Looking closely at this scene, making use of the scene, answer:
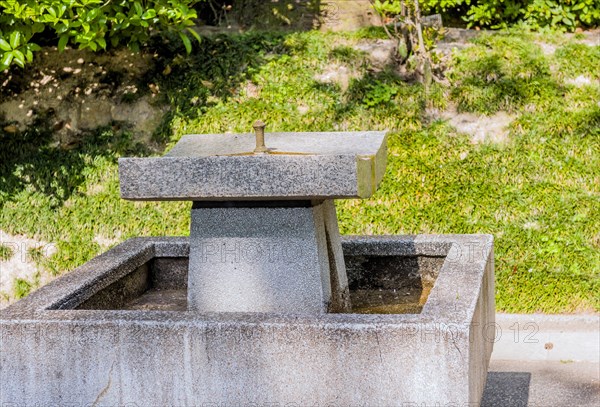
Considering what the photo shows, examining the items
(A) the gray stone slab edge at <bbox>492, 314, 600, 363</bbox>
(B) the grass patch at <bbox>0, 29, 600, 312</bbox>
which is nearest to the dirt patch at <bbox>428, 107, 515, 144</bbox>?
(B) the grass patch at <bbox>0, 29, 600, 312</bbox>

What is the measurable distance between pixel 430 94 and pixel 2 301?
418 centimetres

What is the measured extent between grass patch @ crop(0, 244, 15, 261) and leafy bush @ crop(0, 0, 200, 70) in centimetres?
158

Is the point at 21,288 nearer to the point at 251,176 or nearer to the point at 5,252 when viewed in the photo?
the point at 5,252

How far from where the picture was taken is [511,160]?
8188mm

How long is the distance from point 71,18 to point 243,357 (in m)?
4.23

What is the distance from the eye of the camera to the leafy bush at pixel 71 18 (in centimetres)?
700

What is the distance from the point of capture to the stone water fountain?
148 inches

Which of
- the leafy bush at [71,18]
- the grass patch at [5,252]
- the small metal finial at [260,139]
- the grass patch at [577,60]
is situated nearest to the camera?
the small metal finial at [260,139]

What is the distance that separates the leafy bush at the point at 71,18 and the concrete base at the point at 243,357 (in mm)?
3271

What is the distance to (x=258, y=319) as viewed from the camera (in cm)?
390

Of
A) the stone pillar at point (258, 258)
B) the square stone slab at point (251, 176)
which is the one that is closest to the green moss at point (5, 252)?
the stone pillar at point (258, 258)

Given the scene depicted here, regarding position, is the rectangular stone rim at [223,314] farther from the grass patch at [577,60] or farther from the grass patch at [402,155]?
the grass patch at [577,60]

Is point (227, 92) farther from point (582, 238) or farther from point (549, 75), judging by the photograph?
Result: point (582, 238)

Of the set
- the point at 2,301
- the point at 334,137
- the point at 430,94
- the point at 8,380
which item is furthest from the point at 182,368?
the point at 430,94
